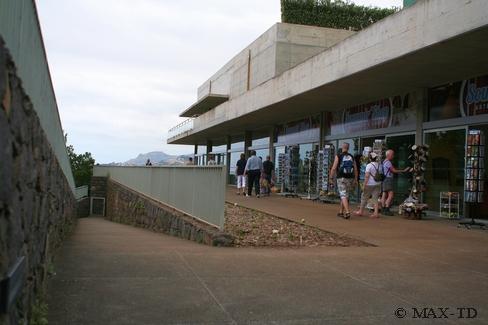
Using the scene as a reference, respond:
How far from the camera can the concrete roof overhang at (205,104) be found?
37125 millimetres

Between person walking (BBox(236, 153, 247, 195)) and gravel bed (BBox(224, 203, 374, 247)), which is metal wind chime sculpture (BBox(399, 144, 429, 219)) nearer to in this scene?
gravel bed (BBox(224, 203, 374, 247))

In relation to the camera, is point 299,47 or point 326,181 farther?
point 299,47

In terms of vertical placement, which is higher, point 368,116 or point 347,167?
point 368,116

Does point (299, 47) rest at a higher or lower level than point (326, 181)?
higher

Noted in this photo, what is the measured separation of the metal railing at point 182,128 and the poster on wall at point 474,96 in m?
26.9

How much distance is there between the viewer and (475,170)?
35.9 ft

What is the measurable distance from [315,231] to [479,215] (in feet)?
15.4

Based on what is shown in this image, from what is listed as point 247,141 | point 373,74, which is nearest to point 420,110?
point 373,74

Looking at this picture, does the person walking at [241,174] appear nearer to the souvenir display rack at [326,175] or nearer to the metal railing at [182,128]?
the souvenir display rack at [326,175]

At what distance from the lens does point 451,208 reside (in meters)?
12.7

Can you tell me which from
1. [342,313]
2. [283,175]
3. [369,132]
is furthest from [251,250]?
[283,175]

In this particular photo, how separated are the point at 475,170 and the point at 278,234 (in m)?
4.52

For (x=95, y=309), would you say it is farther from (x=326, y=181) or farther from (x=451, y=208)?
(x=326, y=181)

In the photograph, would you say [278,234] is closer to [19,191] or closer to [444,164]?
[444,164]
